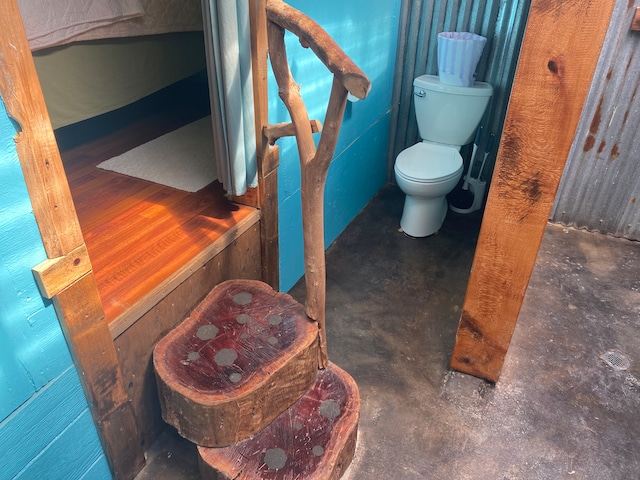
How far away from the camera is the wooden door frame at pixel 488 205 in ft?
3.01

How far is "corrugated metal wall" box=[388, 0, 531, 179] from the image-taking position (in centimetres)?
252

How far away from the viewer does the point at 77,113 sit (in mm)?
2227

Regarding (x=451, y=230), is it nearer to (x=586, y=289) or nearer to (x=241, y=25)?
(x=586, y=289)

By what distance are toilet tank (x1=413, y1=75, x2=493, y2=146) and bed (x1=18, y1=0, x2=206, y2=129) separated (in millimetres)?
1432

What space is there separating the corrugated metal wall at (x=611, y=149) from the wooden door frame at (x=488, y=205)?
1427 mm

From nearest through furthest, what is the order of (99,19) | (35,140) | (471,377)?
(35,140), (471,377), (99,19)

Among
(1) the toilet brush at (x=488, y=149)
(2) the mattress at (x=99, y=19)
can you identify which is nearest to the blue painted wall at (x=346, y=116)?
(1) the toilet brush at (x=488, y=149)

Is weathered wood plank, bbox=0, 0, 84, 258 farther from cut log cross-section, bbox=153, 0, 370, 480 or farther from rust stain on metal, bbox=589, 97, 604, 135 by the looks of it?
rust stain on metal, bbox=589, 97, 604, 135

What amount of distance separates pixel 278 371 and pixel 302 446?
0.76 ft

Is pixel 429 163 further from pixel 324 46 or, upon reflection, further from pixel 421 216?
pixel 324 46

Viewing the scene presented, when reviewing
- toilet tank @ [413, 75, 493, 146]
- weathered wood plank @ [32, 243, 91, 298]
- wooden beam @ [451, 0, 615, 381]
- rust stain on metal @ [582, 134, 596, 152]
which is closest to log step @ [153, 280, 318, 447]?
weathered wood plank @ [32, 243, 91, 298]

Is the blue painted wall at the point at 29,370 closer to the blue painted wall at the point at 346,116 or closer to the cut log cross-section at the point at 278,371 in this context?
the cut log cross-section at the point at 278,371

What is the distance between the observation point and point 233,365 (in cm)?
138

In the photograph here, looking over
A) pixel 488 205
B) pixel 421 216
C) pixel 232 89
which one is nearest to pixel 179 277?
pixel 232 89
